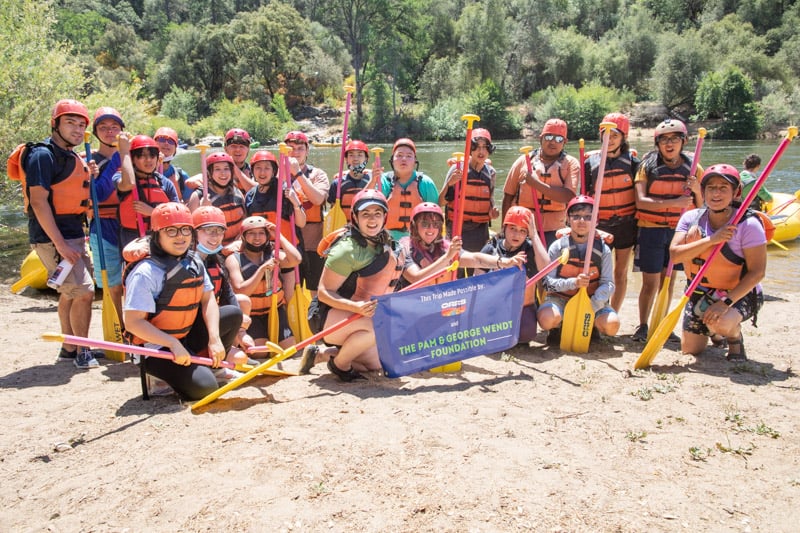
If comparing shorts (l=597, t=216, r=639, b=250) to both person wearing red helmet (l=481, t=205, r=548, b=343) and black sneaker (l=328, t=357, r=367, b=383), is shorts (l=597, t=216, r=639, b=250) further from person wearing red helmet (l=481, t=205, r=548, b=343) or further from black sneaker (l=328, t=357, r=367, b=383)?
black sneaker (l=328, t=357, r=367, b=383)

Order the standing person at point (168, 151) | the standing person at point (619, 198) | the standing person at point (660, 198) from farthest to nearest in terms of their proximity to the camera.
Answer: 1. the standing person at point (168, 151)
2. the standing person at point (619, 198)
3. the standing person at point (660, 198)

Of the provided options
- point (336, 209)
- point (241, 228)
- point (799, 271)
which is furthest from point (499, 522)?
point (799, 271)

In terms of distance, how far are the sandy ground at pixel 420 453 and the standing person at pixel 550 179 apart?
1.93 m

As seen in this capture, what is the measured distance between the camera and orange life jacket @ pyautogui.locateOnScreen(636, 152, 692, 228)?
5.48 meters

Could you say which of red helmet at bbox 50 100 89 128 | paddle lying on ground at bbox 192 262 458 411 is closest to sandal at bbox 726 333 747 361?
paddle lying on ground at bbox 192 262 458 411

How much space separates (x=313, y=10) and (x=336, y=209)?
2906 inches

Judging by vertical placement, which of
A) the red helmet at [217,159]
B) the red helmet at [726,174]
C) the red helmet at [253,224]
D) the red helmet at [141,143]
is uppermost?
the red helmet at [141,143]

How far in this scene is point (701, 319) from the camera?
4.84 meters

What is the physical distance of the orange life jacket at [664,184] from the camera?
5.48m

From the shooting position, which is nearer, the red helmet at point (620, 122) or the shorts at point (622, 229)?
the red helmet at point (620, 122)

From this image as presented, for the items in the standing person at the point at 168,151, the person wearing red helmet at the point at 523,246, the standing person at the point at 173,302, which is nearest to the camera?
the standing person at the point at 173,302

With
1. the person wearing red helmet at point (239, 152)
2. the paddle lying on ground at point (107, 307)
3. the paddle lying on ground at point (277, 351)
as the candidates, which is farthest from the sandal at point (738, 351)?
the paddle lying on ground at point (107, 307)

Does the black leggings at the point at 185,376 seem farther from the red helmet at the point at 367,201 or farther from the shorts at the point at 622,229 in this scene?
the shorts at the point at 622,229

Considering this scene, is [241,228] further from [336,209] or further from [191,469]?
[191,469]
